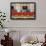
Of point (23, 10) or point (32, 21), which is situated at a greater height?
point (23, 10)

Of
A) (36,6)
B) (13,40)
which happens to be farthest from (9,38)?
(36,6)

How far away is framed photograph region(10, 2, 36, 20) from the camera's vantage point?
5.46 m

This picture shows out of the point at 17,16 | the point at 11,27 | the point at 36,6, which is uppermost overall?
the point at 36,6

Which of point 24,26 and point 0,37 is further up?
point 24,26

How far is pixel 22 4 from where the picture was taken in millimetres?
5480

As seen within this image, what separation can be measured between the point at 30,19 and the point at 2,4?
1146mm

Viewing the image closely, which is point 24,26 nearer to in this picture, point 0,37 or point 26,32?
point 26,32

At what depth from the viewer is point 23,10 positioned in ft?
18.0

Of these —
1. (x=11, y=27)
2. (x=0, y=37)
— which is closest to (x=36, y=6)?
(x=11, y=27)

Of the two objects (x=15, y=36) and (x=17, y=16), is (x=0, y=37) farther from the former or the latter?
(x=17, y=16)

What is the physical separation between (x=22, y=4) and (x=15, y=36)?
117 cm

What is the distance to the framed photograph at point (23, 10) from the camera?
5461 millimetres

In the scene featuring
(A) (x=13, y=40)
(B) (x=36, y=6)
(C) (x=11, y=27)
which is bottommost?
(A) (x=13, y=40)

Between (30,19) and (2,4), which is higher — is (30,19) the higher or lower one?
the lower one
